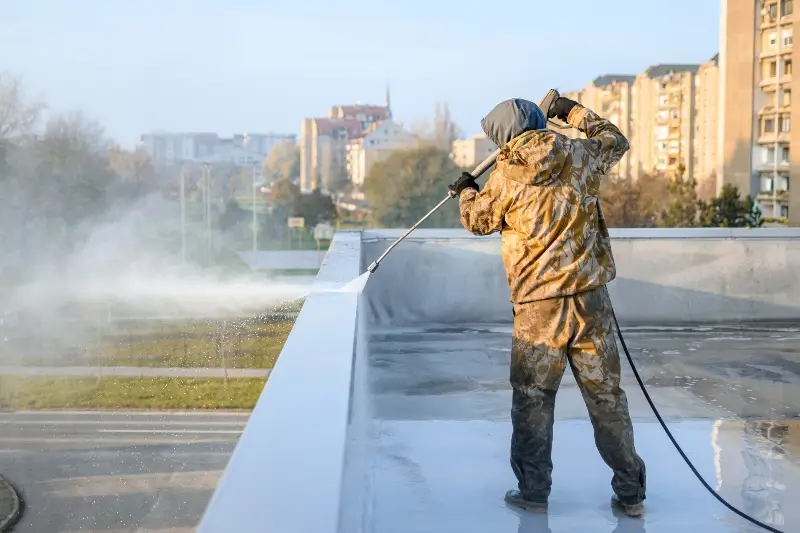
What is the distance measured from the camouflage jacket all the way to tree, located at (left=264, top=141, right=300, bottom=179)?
59900 mm

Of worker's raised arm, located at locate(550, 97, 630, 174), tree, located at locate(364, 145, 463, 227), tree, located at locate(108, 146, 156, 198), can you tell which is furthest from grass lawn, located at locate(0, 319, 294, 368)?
worker's raised arm, located at locate(550, 97, 630, 174)

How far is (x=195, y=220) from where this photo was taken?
165ft

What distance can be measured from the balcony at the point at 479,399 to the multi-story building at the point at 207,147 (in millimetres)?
45633

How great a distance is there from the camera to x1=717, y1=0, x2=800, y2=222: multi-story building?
120 ft

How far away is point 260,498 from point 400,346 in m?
3.45

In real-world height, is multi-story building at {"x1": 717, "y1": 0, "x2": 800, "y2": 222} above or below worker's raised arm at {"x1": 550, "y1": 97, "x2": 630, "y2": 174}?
above

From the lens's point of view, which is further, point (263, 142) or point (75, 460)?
point (263, 142)

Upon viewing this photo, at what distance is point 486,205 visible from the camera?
2260mm

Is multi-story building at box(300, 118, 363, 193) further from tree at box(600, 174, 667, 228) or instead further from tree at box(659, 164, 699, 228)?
tree at box(659, 164, 699, 228)

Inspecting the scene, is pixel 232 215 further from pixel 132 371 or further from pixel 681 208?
pixel 681 208

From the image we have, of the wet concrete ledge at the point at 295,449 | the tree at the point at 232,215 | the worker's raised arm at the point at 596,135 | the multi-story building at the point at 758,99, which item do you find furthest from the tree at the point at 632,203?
the wet concrete ledge at the point at 295,449

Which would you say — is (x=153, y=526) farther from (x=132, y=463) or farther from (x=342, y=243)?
(x=342, y=243)

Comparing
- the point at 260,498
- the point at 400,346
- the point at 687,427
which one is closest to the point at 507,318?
the point at 400,346

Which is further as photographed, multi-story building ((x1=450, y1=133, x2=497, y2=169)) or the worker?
multi-story building ((x1=450, y1=133, x2=497, y2=169))
